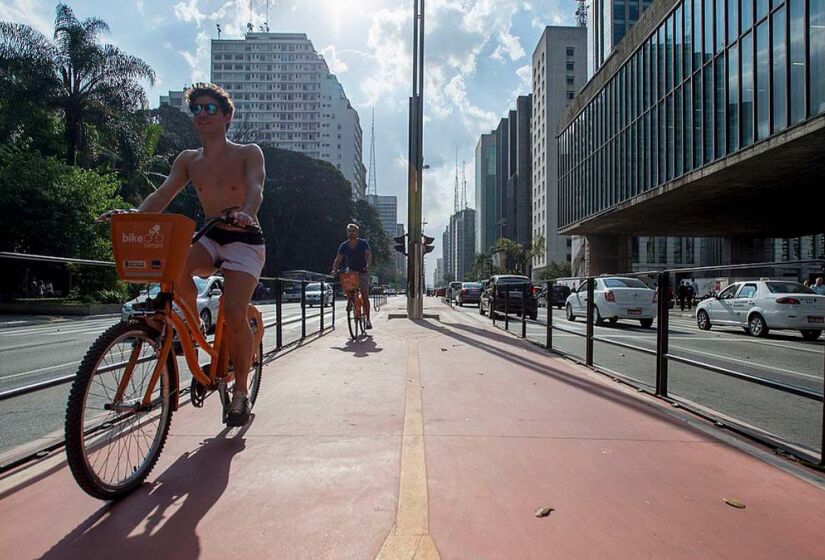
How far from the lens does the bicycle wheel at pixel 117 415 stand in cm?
217

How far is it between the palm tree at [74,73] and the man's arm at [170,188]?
26.8 m

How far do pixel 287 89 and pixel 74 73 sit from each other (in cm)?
10555

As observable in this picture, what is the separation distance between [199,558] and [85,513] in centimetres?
72

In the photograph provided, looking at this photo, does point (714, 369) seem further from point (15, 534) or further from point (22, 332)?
point (22, 332)

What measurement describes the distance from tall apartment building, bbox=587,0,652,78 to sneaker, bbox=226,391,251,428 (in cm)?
6441

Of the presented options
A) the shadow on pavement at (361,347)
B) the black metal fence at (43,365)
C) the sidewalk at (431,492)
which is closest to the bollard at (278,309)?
the black metal fence at (43,365)

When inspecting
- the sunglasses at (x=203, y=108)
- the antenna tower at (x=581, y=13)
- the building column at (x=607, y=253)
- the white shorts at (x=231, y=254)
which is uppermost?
the antenna tower at (x=581, y=13)

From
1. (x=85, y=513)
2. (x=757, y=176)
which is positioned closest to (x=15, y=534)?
(x=85, y=513)

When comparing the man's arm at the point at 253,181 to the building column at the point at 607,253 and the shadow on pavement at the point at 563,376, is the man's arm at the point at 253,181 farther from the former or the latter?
the building column at the point at 607,253

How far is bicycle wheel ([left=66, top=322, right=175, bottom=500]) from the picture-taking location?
217cm

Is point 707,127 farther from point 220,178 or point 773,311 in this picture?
point 220,178

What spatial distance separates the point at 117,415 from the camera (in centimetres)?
243

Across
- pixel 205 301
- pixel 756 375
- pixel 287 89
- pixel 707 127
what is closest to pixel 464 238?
pixel 287 89

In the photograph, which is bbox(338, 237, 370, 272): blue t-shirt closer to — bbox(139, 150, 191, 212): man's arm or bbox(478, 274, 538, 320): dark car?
bbox(478, 274, 538, 320): dark car
